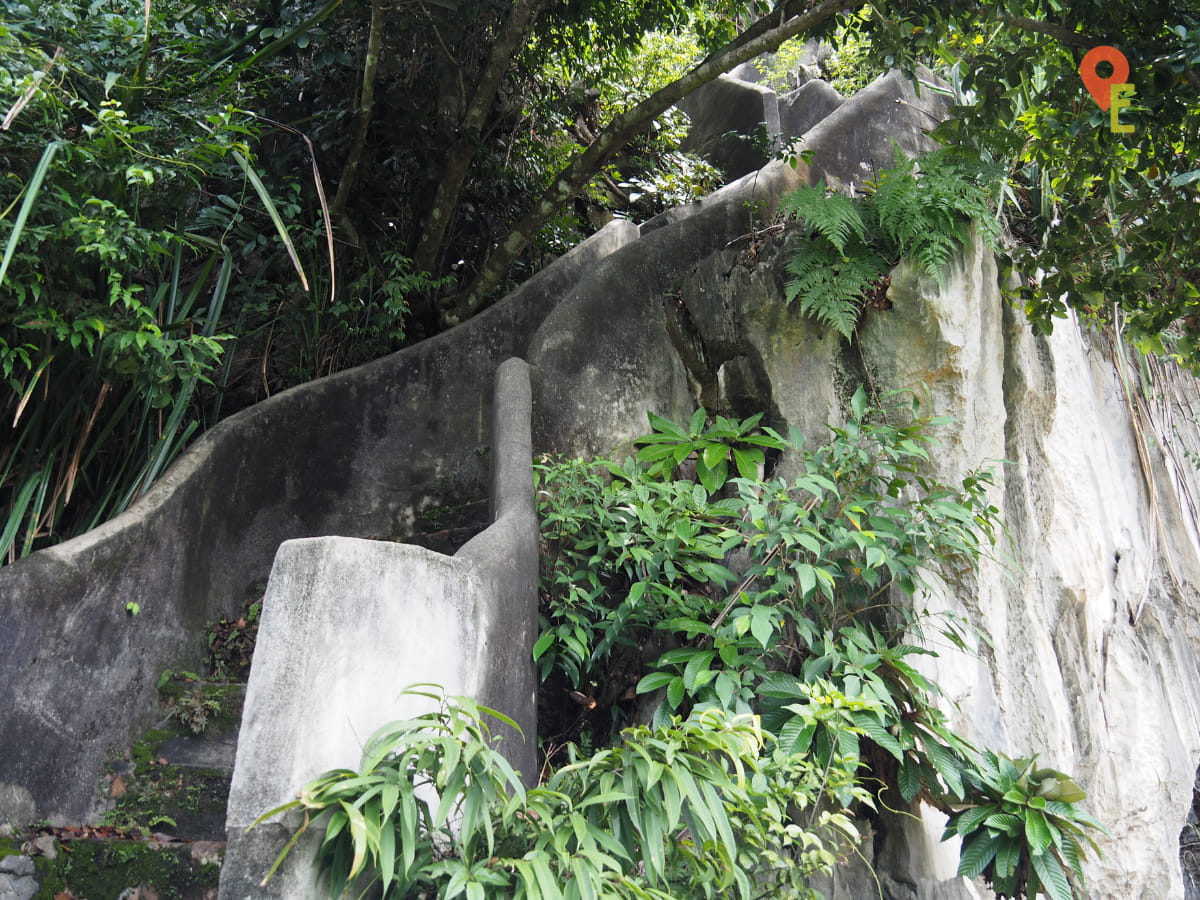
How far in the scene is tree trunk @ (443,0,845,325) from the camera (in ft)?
15.1

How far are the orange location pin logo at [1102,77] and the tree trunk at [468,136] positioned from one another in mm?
2589

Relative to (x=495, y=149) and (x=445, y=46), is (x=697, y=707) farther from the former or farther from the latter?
(x=495, y=149)

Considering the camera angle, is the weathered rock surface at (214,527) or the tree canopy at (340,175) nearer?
the weathered rock surface at (214,527)

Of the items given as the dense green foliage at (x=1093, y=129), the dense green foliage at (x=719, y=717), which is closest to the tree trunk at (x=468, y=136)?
the dense green foliage at (x=719, y=717)

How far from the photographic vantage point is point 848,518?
12.1 ft

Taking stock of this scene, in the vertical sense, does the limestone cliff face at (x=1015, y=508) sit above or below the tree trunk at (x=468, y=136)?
below

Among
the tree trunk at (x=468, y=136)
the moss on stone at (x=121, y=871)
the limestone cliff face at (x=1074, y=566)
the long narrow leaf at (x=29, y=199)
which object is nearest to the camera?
the long narrow leaf at (x=29, y=199)

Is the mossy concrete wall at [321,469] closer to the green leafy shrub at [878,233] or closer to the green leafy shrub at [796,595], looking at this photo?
the green leafy shrub at [878,233]

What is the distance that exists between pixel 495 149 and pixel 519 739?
166 inches

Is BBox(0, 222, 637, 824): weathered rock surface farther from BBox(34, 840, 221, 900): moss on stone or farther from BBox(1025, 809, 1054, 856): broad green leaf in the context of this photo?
BBox(1025, 809, 1054, 856): broad green leaf

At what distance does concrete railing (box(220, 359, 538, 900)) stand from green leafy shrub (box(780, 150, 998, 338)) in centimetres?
192

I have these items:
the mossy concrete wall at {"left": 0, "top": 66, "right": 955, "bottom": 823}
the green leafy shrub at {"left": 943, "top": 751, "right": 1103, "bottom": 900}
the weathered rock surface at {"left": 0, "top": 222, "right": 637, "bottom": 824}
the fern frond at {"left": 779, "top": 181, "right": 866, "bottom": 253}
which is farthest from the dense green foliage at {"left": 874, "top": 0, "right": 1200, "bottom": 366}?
the weathered rock surface at {"left": 0, "top": 222, "right": 637, "bottom": 824}

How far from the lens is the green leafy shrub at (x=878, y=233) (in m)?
4.11

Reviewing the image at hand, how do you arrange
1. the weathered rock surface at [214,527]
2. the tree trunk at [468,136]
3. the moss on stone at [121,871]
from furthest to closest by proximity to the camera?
the tree trunk at [468,136]
the weathered rock surface at [214,527]
the moss on stone at [121,871]
